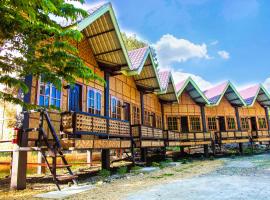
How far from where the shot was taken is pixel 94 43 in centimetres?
1407

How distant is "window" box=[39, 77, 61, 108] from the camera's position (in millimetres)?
10344

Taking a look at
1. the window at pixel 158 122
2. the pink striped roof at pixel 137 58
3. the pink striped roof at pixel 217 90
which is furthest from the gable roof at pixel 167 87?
the pink striped roof at pixel 217 90

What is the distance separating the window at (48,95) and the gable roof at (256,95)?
24.1 meters

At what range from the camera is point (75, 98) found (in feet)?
41.5

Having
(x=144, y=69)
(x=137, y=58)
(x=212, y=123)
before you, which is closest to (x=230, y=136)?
(x=212, y=123)

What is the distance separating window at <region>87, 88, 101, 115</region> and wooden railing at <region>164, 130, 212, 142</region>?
753cm

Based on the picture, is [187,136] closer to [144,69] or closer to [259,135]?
[144,69]

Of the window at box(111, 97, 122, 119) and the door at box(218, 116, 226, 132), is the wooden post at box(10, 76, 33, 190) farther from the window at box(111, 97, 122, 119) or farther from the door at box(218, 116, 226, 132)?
the door at box(218, 116, 226, 132)

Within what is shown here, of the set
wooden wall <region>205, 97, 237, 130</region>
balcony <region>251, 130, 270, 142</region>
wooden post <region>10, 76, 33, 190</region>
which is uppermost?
wooden wall <region>205, 97, 237, 130</region>

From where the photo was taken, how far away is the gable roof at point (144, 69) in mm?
15613

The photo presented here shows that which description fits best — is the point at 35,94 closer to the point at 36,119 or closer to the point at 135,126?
the point at 36,119

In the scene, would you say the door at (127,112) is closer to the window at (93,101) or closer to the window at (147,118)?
the window at (147,118)

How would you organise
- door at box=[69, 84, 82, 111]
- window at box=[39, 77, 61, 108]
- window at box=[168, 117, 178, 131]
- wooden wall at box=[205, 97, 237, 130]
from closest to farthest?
window at box=[39, 77, 61, 108]
door at box=[69, 84, 82, 111]
window at box=[168, 117, 178, 131]
wooden wall at box=[205, 97, 237, 130]

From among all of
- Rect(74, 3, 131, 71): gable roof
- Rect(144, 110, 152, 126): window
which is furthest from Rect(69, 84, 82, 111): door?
Rect(144, 110, 152, 126): window
